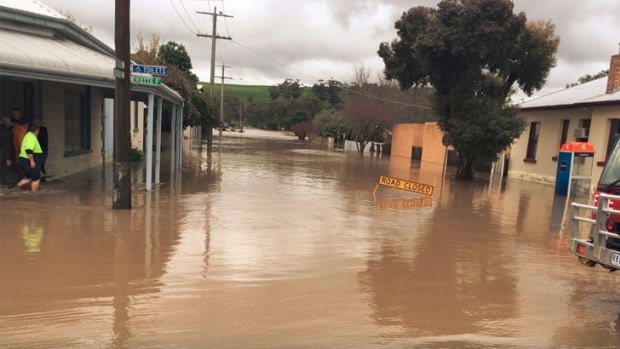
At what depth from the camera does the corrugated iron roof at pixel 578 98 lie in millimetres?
18438

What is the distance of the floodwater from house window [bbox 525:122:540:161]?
47.5 ft

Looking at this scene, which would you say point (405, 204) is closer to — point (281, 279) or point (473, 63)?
point (281, 279)

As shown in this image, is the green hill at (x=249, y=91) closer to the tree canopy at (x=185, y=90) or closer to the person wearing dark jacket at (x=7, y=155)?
the tree canopy at (x=185, y=90)

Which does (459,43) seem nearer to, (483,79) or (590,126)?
(483,79)

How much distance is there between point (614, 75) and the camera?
19.1 metres

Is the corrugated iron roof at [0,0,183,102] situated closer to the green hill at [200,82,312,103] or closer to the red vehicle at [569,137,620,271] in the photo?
the red vehicle at [569,137,620,271]

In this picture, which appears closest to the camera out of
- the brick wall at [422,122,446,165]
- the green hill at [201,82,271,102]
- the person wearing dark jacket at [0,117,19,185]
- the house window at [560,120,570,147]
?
the person wearing dark jacket at [0,117,19,185]

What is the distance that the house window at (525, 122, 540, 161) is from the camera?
24.4 meters

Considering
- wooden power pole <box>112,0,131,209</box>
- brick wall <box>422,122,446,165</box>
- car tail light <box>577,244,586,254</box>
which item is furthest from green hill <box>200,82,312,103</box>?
car tail light <box>577,244,586,254</box>

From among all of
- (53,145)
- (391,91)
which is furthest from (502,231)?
(391,91)

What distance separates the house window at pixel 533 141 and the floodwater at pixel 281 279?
1449 cm

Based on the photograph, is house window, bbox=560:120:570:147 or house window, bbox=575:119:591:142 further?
house window, bbox=560:120:570:147

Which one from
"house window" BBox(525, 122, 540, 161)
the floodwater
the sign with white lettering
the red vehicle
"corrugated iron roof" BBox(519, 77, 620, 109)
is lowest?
the floodwater

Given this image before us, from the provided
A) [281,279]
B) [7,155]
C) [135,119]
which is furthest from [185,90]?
[281,279]
